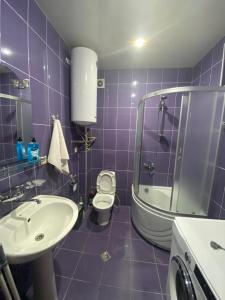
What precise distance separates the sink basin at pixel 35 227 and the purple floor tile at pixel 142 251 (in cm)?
102

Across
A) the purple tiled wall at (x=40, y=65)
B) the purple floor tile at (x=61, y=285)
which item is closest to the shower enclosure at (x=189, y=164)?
the purple floor tile at (x=61, y=285)

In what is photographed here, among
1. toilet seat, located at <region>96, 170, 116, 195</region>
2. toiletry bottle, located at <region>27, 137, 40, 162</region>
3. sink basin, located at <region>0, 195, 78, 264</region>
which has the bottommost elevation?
toilet seat, located at <region>96, 170, 116, 195</region>

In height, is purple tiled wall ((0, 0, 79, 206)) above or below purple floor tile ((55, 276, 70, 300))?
above

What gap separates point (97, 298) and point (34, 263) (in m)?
0.64

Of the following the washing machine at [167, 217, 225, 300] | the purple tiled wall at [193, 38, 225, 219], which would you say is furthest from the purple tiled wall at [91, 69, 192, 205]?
the washing machine at [167, 217, 225, 300]

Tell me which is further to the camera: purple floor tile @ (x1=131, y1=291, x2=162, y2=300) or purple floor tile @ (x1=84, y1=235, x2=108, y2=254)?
purple floor tile @ (x1=84, y1=235, x2=108, y2=254)

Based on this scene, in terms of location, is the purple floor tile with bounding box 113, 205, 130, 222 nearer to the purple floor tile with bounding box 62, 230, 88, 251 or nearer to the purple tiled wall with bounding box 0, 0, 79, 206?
the purple floor tile with bounding box 62, 230, 88, 251

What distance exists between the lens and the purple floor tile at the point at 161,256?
1.54 meters

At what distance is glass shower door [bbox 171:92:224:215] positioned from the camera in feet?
4.94

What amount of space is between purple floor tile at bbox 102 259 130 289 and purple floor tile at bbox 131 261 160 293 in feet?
0.19

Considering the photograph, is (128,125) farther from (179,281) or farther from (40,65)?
(179,281)

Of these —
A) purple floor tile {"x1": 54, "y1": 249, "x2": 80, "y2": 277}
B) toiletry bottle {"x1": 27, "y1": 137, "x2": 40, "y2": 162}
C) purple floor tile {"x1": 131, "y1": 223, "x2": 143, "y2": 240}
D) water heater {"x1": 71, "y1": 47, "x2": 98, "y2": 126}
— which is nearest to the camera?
toiletry bottle {"x1": 27, "y1": 137, "x2": 40, "y2": 162}

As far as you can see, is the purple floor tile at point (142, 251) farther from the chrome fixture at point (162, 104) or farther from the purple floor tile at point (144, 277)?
the chrome fixture at point (162, 104)

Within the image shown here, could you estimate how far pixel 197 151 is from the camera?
62.3 inches
